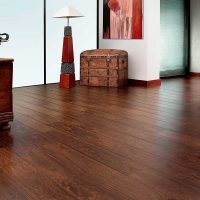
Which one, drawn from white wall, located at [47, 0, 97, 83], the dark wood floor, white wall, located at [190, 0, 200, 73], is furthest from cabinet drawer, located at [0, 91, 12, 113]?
white wall, located at [190, 0, 200, 73]

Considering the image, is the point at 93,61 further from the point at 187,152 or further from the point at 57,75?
the point at 187,152

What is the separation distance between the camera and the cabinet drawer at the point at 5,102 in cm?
307

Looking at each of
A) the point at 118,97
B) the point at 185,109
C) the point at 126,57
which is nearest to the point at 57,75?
the point at 126,57

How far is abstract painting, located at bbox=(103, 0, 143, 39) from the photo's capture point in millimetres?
5855

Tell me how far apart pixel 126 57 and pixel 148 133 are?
3.16m

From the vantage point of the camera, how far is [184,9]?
719cm

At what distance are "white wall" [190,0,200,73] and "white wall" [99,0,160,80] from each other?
1670mm

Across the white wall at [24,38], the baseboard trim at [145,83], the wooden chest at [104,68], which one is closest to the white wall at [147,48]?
the baseboard trim at [145,83]

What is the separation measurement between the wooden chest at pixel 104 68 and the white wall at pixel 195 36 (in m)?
2.08

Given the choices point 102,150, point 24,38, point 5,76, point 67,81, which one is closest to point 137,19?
point 67,81

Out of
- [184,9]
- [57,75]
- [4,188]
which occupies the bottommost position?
[4,188]

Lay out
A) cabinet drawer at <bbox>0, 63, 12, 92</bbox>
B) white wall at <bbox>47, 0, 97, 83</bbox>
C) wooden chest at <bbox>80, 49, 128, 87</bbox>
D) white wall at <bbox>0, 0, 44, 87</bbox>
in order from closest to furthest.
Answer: cabinet drawer at <bbox>0, 63, 12, 92</bbox>, white wall at <bbox>0, 0, 44, 87</bbox>, wooden chest at <bbox>80, 49, 128, 87</bbox>, white wall at <bbox>47, 0, 97, 83</bbox>

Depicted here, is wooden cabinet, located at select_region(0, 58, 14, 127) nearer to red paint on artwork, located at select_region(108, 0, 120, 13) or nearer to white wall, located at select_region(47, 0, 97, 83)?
white wall, located at select_region(47, 0, 97, 83)

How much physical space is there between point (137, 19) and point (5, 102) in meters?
3.37
